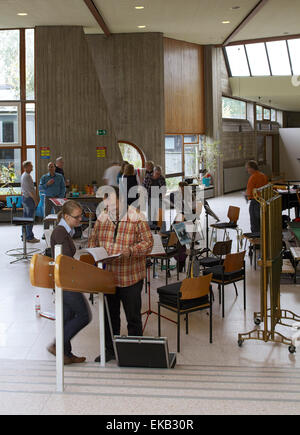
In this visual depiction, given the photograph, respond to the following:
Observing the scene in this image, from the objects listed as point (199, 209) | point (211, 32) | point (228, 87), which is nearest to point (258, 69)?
point (228, 87)

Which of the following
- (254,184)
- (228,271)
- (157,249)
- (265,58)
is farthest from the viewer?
(265,58)

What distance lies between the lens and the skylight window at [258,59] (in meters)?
20.8

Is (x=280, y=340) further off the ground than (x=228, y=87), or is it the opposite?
(x=228, y=87)

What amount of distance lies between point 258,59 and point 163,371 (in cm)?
1863

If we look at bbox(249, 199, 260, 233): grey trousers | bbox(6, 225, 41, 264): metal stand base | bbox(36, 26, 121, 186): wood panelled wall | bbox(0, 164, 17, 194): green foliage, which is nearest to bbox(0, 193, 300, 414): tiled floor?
bbox(6, 225, 41, 264): metal stand base

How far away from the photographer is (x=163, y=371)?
4.43 meters

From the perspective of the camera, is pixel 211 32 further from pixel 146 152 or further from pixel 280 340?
pixel 280 340

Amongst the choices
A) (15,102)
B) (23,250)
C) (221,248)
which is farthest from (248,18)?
(221,248)

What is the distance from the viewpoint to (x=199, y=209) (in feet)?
32.4

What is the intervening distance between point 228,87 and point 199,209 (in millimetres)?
13583

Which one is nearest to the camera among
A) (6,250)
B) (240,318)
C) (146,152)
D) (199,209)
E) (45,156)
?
(240,318)

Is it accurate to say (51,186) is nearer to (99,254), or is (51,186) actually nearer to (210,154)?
(99,254)

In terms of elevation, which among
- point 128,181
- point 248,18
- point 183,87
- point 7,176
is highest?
point 248,18

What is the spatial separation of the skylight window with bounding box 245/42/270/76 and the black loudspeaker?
18199mm
